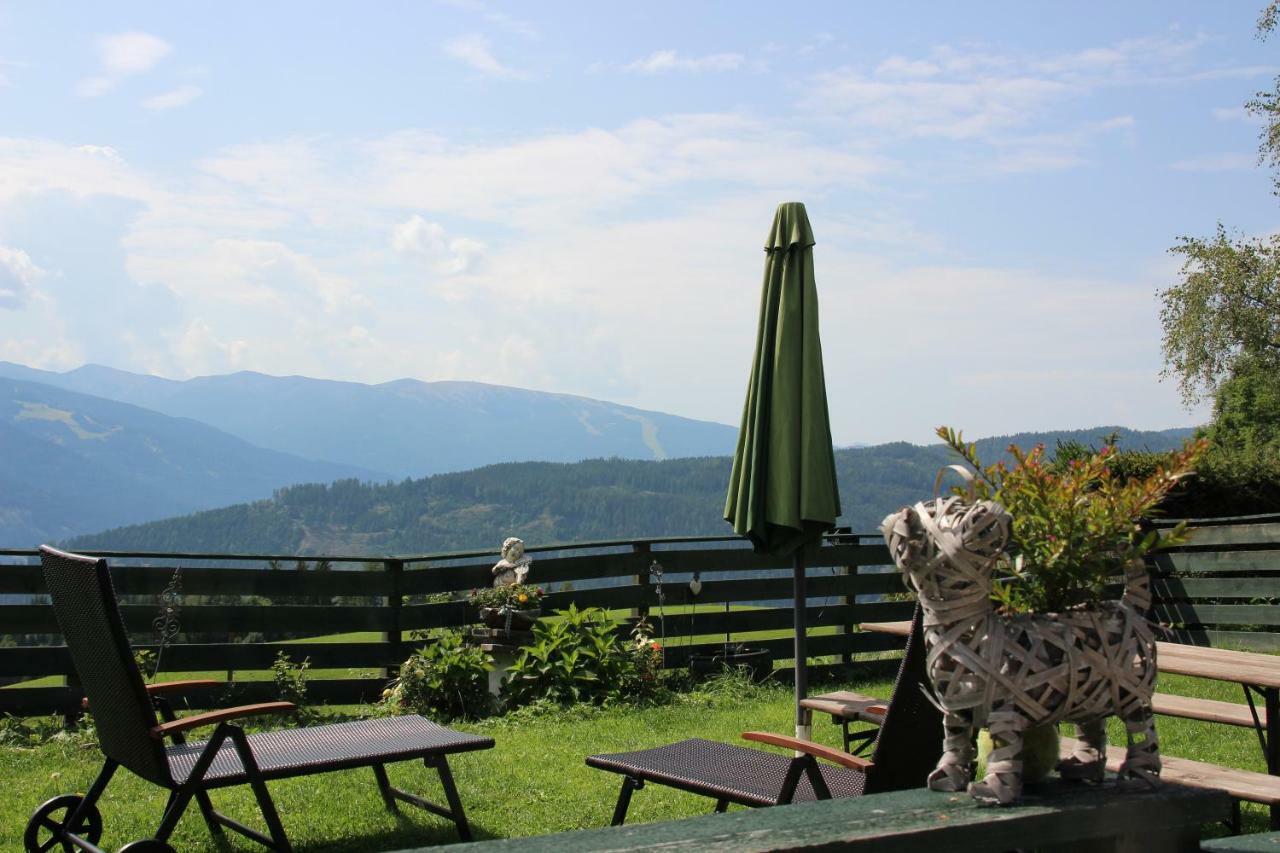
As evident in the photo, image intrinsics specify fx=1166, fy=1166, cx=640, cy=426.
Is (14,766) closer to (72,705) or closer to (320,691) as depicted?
(72,705)

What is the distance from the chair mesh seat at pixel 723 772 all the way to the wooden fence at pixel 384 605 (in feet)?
12.5

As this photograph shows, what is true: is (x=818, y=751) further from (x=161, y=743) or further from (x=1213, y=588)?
(x=1213, y=588)

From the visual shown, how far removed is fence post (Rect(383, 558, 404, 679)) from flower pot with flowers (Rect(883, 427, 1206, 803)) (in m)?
6.19

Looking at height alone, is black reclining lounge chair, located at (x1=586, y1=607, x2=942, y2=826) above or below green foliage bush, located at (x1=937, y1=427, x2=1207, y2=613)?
below

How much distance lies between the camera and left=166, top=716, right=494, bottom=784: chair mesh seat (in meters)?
3.67

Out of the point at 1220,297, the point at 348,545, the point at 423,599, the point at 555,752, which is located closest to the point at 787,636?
the point at 423,599

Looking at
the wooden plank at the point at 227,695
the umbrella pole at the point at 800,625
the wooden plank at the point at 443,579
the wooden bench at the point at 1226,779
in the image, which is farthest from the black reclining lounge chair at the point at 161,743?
the wooden plank at the point at 443,579

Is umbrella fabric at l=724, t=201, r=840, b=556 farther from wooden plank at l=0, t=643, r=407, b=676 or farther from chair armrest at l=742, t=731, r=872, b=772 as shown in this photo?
wooden plank at l=0, t=643, r=407, b=676

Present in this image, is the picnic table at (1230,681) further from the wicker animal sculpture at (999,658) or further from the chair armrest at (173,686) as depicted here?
the chair armrest at (173,686)

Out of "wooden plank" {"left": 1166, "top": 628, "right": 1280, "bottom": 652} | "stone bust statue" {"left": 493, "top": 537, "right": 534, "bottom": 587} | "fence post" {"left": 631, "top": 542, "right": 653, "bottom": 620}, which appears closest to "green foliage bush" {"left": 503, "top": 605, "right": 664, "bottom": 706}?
"stone bust statue" {"left": 493, "top": 537, "right": 534, "bottom": 587}

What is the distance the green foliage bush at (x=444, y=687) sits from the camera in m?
7.35

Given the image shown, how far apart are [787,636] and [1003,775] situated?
24.7 feet

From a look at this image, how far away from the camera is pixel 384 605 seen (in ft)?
25.6

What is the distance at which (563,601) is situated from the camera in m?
8.27
